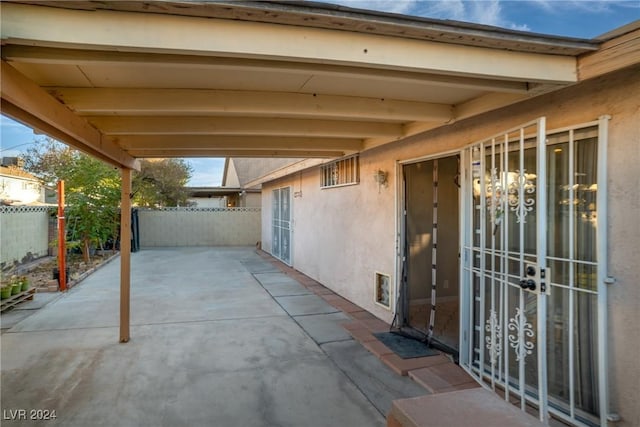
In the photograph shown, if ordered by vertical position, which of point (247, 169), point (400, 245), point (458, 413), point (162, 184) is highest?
point (247, 169)

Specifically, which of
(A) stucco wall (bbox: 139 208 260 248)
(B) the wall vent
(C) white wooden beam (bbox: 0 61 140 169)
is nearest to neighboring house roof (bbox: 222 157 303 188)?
(A) stucco wall (bbox: 139 208 260 248)

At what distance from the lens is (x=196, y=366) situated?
3.67 meters

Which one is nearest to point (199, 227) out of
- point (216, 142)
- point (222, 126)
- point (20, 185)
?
point (20, 185)

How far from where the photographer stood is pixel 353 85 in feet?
9.30

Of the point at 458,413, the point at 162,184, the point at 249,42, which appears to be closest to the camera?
the point at 458,413

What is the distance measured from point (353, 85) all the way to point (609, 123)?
1692mm

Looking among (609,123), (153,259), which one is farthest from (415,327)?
(153,259)

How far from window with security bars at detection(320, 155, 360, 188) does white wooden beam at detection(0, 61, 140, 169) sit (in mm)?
3495

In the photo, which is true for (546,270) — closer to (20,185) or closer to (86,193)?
(86,193)

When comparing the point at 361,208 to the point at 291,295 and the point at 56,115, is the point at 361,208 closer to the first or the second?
the point at 291,295

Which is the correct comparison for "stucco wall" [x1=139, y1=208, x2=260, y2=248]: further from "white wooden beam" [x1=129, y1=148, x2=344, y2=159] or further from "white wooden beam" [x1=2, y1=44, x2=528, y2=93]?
"white wooden beam" [x1=2, y1=44, x2=528, y2=93]

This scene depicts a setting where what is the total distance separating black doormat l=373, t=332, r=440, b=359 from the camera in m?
3.91

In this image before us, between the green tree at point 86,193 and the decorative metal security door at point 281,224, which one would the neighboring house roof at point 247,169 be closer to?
the decorative metal security door at point 281,224

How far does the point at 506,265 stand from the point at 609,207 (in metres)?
0.76
